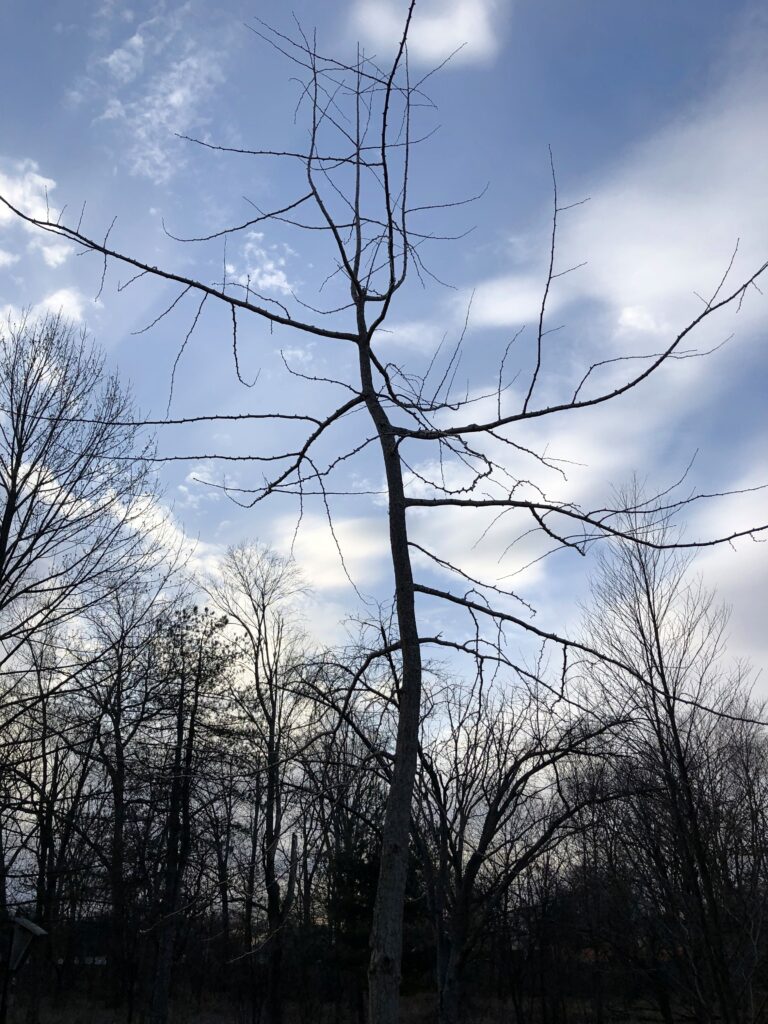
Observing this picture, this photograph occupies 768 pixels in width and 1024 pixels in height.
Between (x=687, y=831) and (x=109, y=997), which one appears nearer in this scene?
(x=687, y=831)

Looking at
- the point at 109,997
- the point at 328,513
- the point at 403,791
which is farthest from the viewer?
the point at 109,997

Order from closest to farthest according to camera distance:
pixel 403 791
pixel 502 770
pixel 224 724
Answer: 1. pixel 403 791
2. pixel 502 770
3. pixel 224 724

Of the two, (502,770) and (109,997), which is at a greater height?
(502,770)

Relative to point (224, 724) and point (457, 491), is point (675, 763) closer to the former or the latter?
point (457, 491)

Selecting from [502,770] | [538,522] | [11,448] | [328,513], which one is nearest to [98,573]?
[11,448]

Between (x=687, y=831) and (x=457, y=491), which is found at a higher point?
(x=457, y=491)

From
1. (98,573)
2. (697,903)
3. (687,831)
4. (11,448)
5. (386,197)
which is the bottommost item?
(697,903)

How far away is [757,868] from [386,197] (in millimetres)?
8335

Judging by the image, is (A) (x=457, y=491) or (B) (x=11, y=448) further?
(B) (x=11, y=448)

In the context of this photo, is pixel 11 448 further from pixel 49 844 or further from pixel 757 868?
pixel 757 868

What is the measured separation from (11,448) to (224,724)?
10.3 m

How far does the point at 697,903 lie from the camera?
8.34 metres

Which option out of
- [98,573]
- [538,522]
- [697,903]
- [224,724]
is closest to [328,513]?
[538,522]

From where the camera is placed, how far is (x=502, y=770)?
9.79 metres
